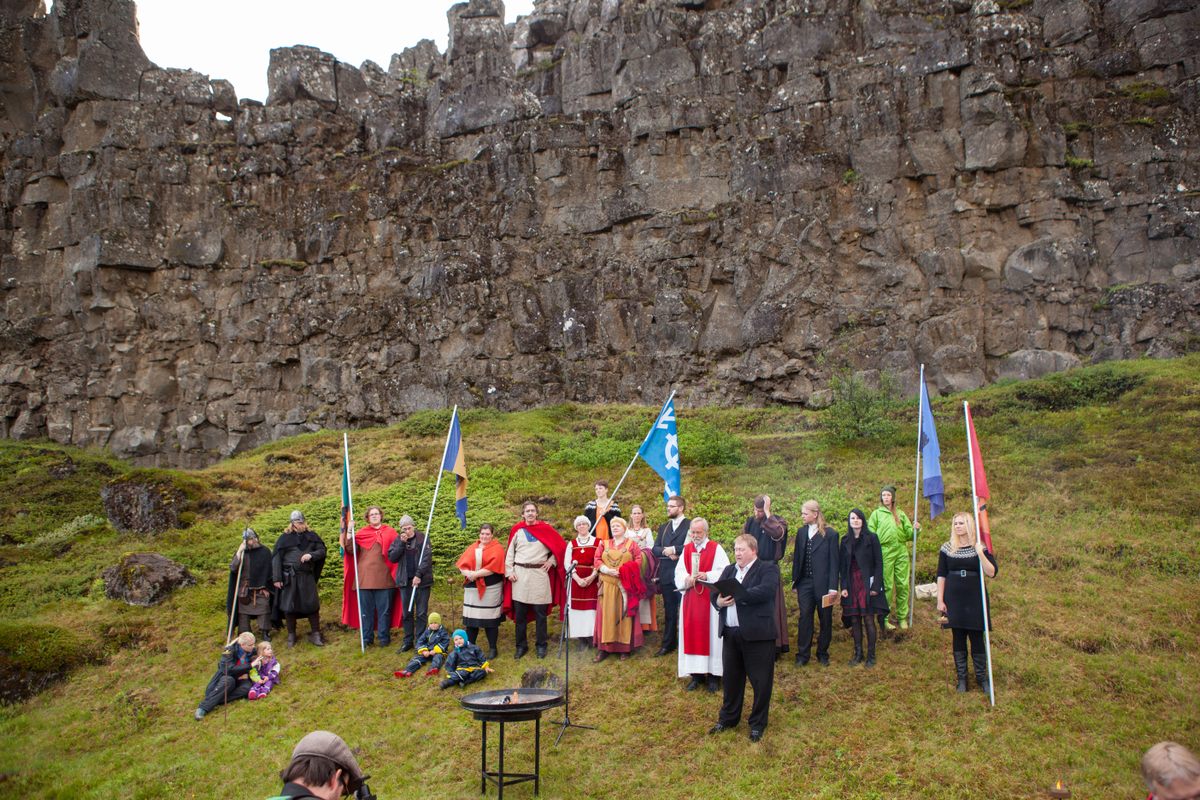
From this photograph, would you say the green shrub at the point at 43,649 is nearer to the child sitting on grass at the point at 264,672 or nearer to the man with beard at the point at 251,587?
the man with beard at the point at 251,587

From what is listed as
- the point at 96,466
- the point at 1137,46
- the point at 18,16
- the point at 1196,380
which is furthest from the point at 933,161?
the point at 18,16

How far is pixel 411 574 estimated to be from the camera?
12820mm

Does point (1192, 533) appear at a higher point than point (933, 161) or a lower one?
lower

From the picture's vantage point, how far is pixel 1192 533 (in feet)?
44.4

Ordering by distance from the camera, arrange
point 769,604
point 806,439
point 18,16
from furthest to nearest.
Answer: point 18,16
point 806,439
point 769,604

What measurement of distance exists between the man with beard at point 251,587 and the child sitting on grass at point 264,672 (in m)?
1.18

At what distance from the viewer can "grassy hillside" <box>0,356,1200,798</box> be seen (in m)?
8.75

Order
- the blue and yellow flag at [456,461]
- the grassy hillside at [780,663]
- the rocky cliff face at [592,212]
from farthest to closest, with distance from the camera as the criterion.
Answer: the rocky cliff face at [592,212], the blue and yellow flag at [456,461], the grassy hillside at [780,663]

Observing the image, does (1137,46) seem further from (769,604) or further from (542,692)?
(542,692)

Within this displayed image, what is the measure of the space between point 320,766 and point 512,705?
10.9 ft

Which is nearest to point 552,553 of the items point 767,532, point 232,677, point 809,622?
point 767,532

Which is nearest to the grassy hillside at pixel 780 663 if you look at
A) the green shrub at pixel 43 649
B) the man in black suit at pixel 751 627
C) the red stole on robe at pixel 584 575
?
the green shrub at pixel 43 649

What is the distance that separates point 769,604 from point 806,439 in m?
13.0

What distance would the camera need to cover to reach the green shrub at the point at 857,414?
20.5 metres
